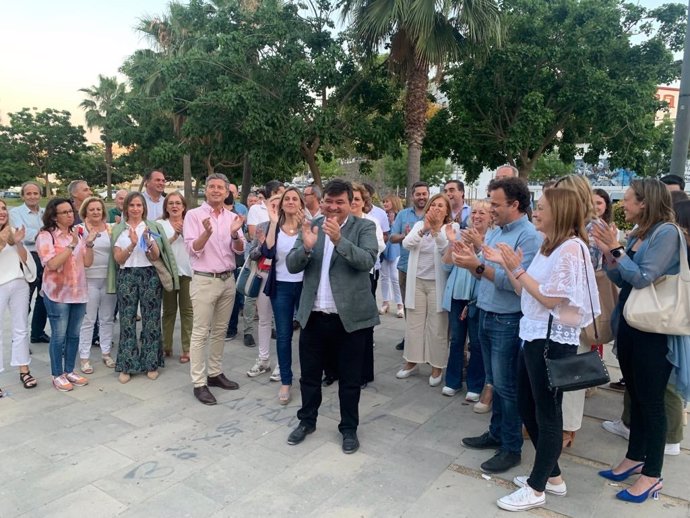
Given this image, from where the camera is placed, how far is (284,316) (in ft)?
13.7

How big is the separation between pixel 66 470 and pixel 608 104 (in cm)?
1391

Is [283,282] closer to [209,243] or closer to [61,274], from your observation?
[209,243]

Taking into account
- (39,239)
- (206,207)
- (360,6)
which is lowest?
(39,239)

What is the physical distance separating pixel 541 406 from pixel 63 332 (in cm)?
397

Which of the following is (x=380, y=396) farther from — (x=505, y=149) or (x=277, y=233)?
(x=505, y=149)

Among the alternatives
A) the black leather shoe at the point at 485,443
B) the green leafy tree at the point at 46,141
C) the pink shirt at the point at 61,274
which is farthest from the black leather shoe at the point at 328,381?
the green leafy tree at the point at 46,141

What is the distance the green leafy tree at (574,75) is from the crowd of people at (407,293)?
365 inches

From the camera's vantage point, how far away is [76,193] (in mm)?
5566

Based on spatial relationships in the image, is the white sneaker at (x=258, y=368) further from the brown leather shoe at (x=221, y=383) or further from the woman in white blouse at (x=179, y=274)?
the woman in white blouse at (x=179, y=274)

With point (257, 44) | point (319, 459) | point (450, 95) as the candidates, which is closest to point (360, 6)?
→ point (257, 44)

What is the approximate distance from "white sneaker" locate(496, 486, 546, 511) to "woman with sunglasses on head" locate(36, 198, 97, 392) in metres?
3.72

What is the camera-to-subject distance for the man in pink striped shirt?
13.8 feet

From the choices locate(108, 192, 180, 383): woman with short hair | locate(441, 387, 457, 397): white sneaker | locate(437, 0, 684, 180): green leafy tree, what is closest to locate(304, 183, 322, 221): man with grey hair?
locate(108, 192, 180, 383): woman with short hair

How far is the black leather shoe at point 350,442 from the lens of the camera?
331 cm
